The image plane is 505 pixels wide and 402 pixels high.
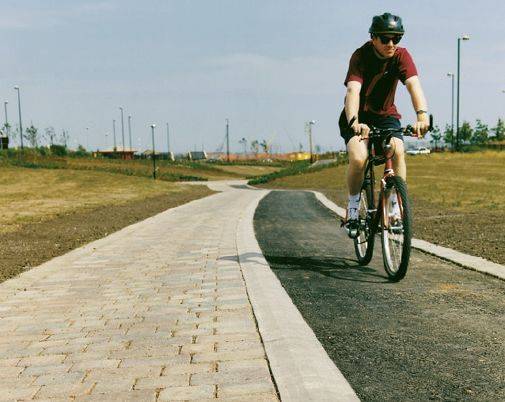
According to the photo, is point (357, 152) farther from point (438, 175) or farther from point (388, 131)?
point (438, 175)

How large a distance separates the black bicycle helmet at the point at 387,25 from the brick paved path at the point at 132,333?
2.60 m

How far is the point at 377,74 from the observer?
205 inches

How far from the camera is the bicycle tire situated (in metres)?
5.56

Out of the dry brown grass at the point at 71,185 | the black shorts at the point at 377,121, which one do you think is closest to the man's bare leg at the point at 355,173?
the black shorts at the point at 377,121

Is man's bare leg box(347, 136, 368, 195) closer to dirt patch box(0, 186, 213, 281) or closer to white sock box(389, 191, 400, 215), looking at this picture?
white sock box(389, 191, 400, 215)

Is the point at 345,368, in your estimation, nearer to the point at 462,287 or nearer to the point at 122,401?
the point at 122,401

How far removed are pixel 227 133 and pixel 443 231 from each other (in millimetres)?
102465

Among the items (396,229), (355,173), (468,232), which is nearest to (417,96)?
(355,173)

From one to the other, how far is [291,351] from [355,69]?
3033 millimetres

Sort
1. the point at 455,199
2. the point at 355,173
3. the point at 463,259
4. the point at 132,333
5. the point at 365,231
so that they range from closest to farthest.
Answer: the point at 132,333 < the point at 355,173 < the point at 365,231 < the point at 463,259 < the point at 455,199

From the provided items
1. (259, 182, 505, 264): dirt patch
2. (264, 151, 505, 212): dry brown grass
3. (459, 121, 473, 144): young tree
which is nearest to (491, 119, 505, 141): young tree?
(459, 121, 473, 144): young tree

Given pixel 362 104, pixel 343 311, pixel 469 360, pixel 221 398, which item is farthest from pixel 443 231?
pixel 221 398

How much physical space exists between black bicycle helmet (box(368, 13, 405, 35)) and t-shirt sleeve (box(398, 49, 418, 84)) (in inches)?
10.0

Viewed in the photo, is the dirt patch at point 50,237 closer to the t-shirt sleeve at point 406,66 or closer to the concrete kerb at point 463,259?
the t-shirt sleeve at point 406,66
